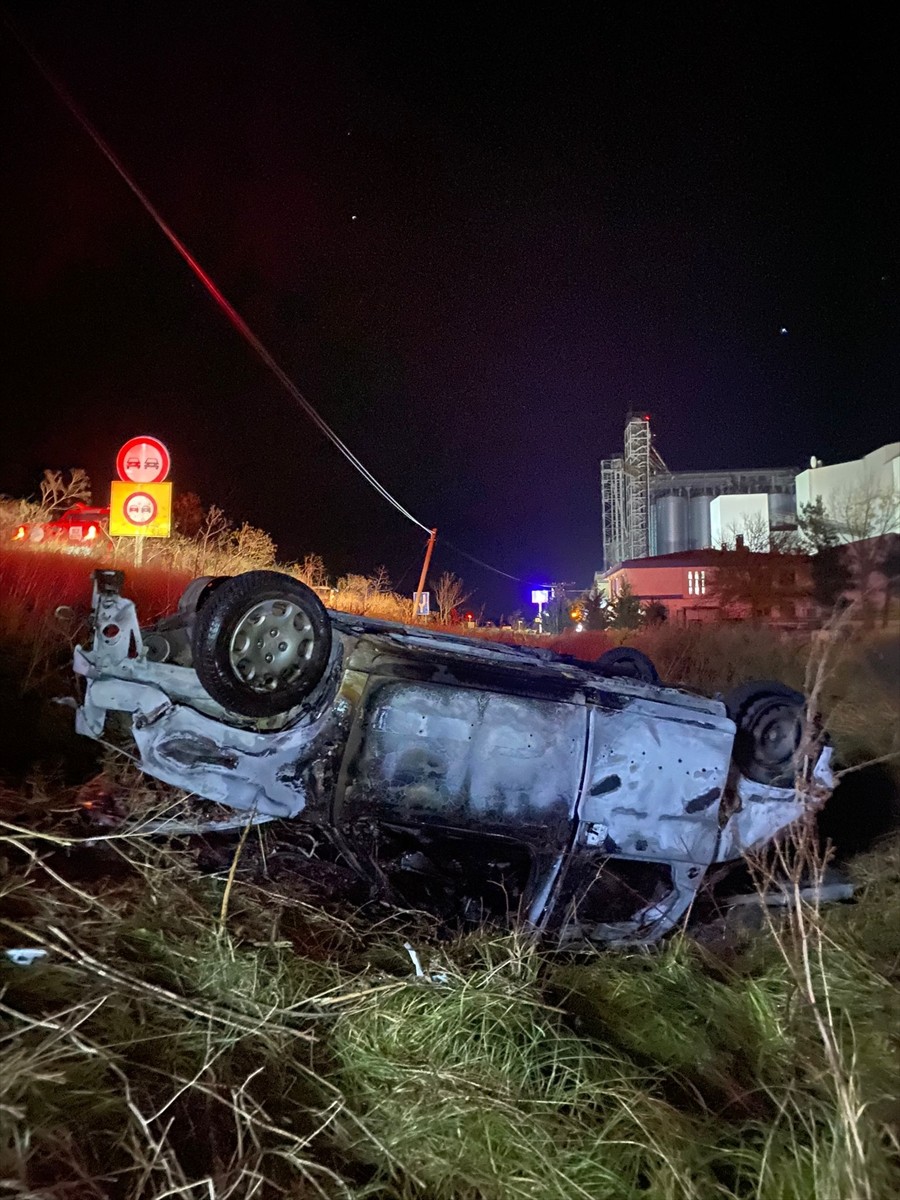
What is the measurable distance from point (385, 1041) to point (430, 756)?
3.54 feet

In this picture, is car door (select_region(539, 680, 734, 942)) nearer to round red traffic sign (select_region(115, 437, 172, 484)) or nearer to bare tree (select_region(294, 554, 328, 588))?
round red traffic sign (select_region(115, 437, 172, 484))

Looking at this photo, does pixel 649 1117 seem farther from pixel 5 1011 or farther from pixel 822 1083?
pixel 5 1011

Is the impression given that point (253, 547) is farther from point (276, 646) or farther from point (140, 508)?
point (276, 646)

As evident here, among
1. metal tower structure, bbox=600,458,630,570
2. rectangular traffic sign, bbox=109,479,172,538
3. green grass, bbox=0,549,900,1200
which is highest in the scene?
metal tower structure, bbox=600,458,630,570

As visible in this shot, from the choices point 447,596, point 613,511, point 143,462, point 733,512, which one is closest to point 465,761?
point 143,462

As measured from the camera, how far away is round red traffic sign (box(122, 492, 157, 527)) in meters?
8.52

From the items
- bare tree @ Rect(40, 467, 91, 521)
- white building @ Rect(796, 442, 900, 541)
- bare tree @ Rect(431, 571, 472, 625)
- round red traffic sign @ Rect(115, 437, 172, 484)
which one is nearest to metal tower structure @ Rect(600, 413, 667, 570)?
white building @ Rect(796, 442, 900, 541)

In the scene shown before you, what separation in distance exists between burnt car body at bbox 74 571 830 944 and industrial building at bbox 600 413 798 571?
132ft

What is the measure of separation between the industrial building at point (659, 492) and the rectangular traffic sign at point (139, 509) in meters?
36.2

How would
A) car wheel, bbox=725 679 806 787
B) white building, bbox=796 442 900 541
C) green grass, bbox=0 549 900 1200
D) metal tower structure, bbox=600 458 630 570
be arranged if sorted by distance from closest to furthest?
green grass, bbox=0 549 900 1200
car wheel, bbox=725 679 806 787
white building, bbox=796 442 900 541
metal tower structure, bbox=600 458 630 570

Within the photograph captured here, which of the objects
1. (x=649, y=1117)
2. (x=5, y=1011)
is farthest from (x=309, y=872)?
(x=649, y=1117)

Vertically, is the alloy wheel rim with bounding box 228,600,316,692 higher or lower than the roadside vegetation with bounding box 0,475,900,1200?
higher

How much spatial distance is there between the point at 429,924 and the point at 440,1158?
1182mm

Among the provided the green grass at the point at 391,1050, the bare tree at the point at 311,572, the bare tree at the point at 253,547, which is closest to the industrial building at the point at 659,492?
the bare tree at the point at 311,572
